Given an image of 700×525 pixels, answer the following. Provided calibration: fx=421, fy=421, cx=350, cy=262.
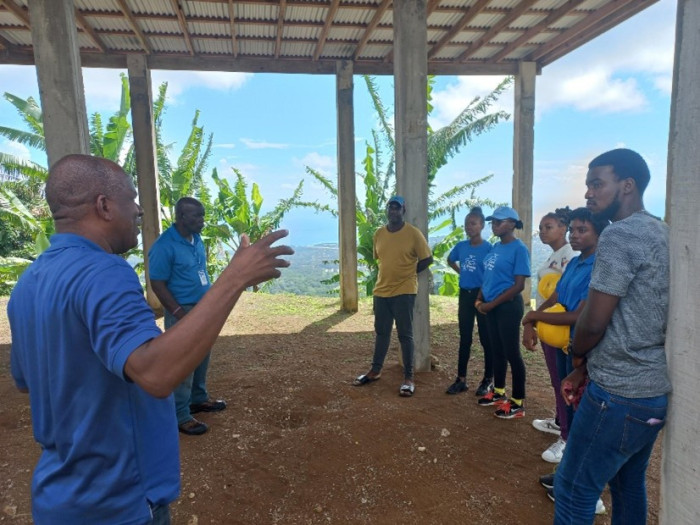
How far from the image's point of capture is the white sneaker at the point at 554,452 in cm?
303

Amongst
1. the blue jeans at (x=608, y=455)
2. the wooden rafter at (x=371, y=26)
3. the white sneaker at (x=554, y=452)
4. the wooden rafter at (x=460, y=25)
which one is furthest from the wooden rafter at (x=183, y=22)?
the white sneaker at (x=554, y=452)

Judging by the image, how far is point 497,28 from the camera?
6.69m

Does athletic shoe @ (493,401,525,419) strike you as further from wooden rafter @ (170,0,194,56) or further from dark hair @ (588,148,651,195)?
wooden rafter @ (170,0,194,56)

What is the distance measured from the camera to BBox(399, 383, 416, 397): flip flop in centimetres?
427

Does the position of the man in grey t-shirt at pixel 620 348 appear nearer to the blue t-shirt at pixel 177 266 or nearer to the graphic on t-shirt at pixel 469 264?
the graphic on t-shirt at pixel 469 264

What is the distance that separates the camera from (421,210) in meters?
4.74

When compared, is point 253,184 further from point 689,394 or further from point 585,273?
point 689,394

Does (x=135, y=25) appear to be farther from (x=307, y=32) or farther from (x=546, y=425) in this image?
(x=546, y=425)

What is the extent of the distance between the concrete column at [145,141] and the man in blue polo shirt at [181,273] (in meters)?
4.31

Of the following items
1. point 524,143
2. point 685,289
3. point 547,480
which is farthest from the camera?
point 524,143

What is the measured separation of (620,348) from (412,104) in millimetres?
3717

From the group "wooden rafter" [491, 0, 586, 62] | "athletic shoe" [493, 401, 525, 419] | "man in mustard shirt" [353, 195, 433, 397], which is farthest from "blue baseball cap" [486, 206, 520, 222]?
"wooden rafter" [491, 0, 586, 62]

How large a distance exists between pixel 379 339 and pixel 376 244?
1.03 metres

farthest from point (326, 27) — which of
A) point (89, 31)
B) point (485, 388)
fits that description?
point (485, 388)
